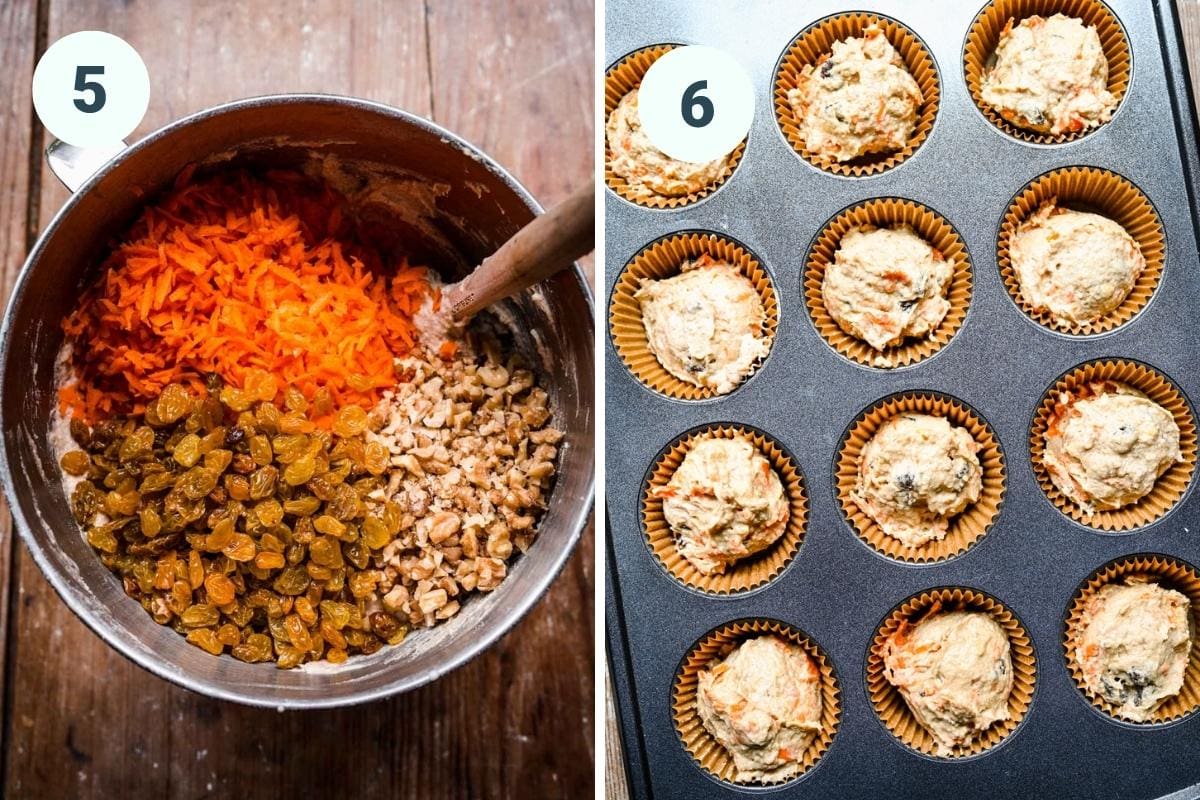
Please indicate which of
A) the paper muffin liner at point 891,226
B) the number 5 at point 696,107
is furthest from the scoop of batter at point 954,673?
the number 5 at point 696,107

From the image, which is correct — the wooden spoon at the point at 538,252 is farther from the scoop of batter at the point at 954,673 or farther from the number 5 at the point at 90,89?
the scoop of batter at the point at 954,673

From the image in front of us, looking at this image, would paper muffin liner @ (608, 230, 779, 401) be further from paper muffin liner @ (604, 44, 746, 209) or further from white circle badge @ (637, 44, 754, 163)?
white circle badge @ (637, 44, 754, 163)

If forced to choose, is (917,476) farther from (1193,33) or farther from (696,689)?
(1193,33)

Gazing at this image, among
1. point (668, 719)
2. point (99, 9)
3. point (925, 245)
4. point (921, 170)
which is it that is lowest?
point (668, 719)

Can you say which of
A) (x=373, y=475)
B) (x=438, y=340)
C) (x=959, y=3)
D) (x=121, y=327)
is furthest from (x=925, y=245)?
(x=121, y=327)

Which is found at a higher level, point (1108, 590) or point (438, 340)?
point (438, 340)

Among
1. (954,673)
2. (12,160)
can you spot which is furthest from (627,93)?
(12,160)

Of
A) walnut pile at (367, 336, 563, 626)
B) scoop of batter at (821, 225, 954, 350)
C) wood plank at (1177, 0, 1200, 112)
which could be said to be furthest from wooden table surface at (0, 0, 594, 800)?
wood plank at (1177, 0, 1200, 112)

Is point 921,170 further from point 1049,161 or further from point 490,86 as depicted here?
point 490,86
